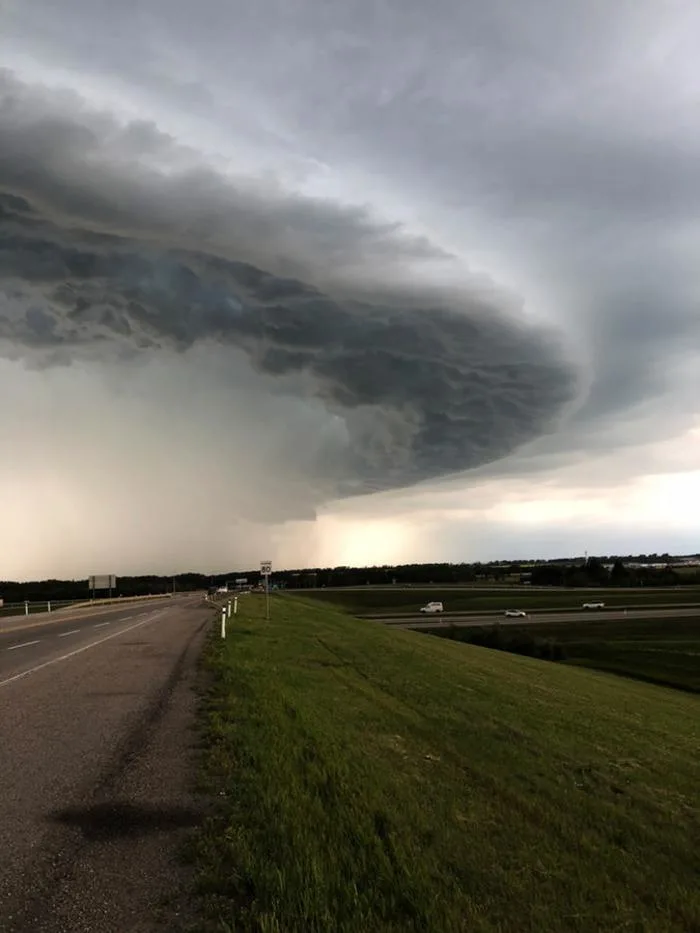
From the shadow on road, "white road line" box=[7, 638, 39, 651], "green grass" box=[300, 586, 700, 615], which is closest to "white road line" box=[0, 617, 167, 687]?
"white road line" box=[7, 638, 39, 651]

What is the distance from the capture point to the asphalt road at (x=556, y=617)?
239ft

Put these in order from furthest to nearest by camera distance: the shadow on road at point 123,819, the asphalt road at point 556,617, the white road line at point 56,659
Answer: the asphalt road at point 556,617, the white road line at point 56,659, the shadow on road at point 123,819

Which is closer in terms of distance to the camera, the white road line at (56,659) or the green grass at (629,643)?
the white road line at (56,659)

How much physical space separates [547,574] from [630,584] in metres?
28.1

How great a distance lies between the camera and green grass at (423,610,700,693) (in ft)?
138

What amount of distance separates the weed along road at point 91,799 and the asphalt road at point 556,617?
189 feet

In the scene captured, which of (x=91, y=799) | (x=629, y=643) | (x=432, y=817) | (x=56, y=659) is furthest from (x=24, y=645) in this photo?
(x=629, y=643)

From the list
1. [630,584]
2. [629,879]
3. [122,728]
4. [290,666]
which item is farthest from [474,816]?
[630,584]

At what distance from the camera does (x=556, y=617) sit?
80.8 metres

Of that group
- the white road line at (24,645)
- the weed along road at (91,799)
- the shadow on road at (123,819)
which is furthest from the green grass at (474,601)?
the shadow on road at (123,819)

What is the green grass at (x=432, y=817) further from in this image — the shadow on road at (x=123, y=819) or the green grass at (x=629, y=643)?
the green grass at (x=629, y=643)

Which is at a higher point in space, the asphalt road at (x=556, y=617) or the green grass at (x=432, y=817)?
the green grass at (x=432, y=817)

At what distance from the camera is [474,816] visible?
276 inches

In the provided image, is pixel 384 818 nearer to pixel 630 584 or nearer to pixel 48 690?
pixel 48 690
